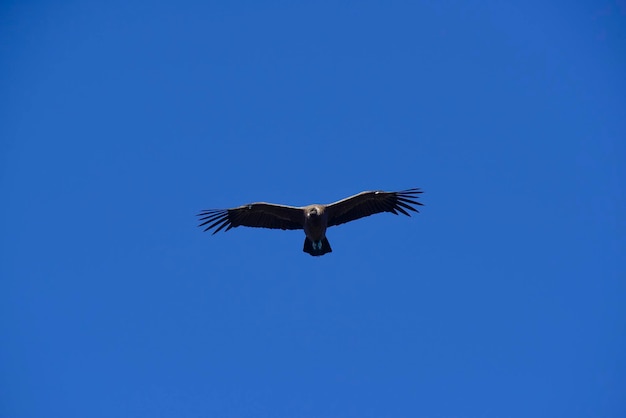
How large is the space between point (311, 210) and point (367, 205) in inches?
77.7

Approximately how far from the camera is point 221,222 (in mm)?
20391

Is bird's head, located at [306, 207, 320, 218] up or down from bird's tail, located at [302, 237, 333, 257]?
up

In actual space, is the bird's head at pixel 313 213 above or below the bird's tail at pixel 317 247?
above

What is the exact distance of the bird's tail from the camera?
19531 mm

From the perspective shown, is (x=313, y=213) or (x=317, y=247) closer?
(x=313, y=213)

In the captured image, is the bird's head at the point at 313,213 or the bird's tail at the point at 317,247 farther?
the bird's tail at the point at 317,247

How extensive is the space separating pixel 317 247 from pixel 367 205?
1.96 m

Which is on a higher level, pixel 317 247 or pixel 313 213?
pixel 313 213

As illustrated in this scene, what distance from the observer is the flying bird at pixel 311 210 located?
19.5 meters

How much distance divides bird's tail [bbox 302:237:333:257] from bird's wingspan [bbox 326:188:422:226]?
0.78 metres

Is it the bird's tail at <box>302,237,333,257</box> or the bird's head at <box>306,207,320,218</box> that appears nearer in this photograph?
the bird's head at <box>306,207,320,218</box>

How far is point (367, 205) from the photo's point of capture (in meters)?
20.1

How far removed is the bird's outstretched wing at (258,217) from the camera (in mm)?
20188

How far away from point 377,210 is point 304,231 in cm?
220
